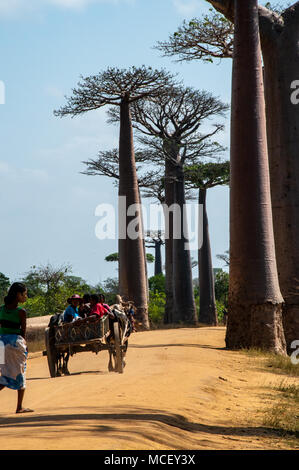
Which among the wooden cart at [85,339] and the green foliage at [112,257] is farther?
the green foliage at [112,257]

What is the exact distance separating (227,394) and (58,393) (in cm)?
197

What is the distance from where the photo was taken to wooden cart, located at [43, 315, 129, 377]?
10.1 metres

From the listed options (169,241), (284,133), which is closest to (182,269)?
(169,241)

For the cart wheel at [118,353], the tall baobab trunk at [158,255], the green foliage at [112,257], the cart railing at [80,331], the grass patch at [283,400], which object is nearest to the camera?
the grass patch at [283,400]

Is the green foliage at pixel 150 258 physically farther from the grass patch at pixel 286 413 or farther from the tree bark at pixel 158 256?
the grass patch at pixel 286 413

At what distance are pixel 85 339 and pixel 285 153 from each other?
25.1ft

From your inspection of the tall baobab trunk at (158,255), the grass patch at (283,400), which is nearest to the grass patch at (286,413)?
the grass patch at (283,400)

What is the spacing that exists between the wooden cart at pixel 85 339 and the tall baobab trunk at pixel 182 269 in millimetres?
21356

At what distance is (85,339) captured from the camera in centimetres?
1006

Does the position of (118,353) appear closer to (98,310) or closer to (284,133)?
(98,310)

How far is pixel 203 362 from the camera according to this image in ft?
38.3

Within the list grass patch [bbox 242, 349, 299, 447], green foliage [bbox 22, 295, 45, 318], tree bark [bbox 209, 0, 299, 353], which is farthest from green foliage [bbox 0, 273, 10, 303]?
grass patch [bbox 242, 349, 299, 447]

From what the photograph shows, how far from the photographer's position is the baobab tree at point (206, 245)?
1352 inches

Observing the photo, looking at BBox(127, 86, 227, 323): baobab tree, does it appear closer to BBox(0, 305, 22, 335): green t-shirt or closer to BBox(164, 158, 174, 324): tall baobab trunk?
BBox(164, 158, 174, 324): tall baobab trunk
